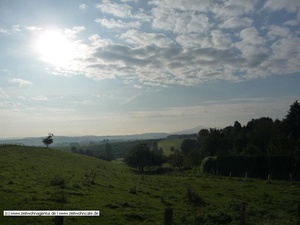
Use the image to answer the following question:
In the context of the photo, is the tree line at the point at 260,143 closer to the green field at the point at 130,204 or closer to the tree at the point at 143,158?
the tree at the point at 143,158

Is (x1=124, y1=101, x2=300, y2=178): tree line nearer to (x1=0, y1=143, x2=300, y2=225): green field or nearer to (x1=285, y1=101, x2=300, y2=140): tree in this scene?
(x1=285, y1=101, x2=300, y2=140): tree

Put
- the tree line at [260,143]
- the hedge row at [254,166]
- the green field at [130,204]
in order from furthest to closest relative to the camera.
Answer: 1. the tree line at [260,143]
2. the hedge row at [254,166]
3. the green field at [130,204]

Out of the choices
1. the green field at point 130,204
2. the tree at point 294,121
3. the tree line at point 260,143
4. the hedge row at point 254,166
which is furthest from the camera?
the tree at point 294,121

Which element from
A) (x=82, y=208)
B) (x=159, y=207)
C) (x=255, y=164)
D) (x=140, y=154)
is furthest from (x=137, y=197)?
(x=140, y=154)

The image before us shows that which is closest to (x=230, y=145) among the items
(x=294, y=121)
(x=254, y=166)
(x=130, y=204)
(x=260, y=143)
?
(x=260, y=143)

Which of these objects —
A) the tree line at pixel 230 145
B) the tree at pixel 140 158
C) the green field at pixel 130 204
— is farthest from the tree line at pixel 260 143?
the green field at pixel 130 204

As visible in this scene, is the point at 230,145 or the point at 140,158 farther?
the point at 230,145

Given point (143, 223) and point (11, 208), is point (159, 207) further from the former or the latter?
point (11, 208)

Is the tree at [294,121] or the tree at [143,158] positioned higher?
the tree at [294,121]

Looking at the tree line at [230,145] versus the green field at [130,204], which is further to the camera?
the tree line at [230,145]

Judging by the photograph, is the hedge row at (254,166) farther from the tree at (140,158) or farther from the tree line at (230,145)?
the tree at (140,158)

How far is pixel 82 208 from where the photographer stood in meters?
24.1

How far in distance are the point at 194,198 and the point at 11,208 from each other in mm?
16721

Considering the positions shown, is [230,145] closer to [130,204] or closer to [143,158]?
[143,158]
